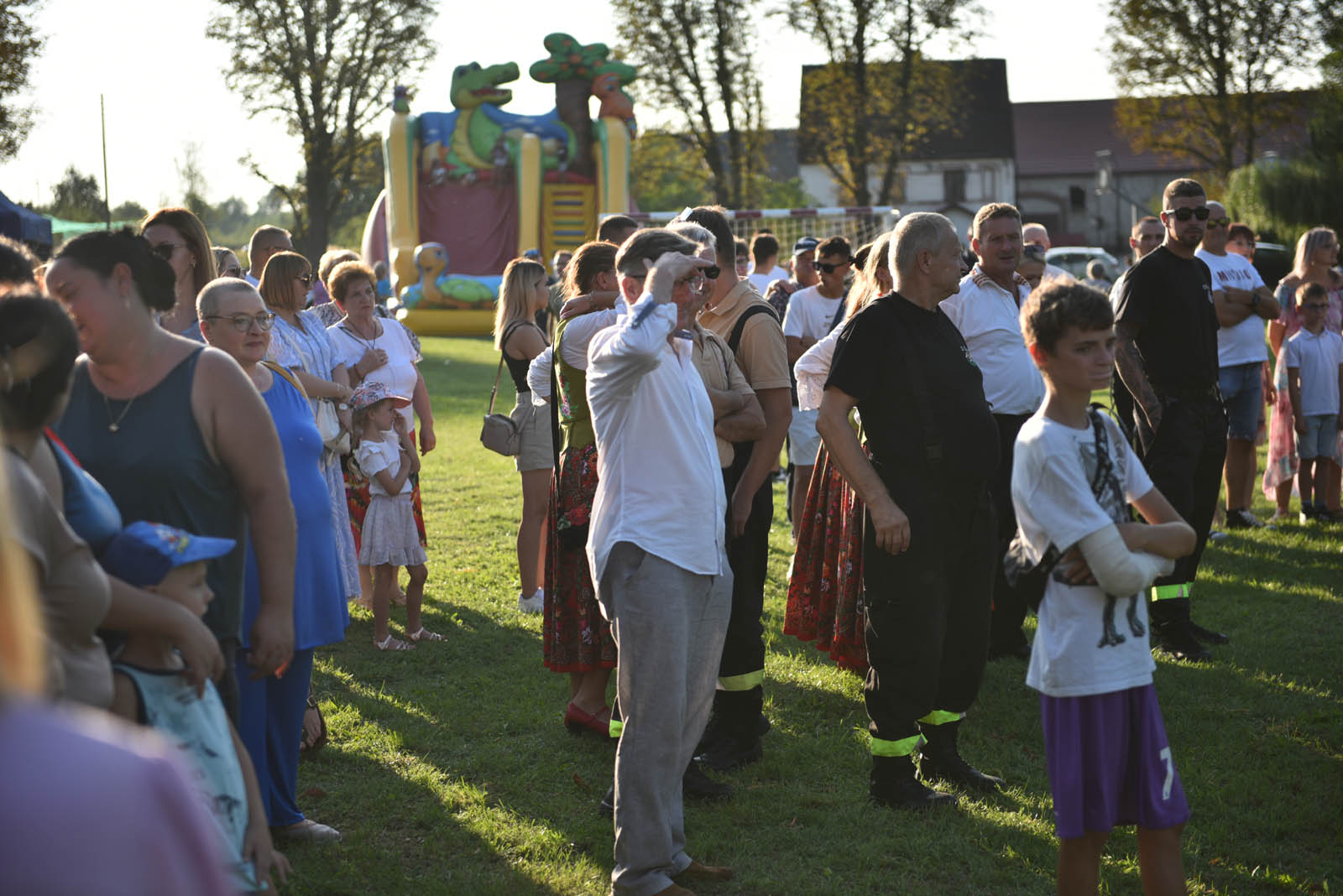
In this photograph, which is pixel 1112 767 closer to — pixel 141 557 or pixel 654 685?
pixel 654 685

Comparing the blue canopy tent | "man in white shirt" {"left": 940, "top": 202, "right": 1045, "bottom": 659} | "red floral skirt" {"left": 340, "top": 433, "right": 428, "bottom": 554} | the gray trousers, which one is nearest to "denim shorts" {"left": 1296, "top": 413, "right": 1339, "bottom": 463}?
"man in white shirt" {"left": 940, "top": 202, "right": 1045, "bottom": 659}

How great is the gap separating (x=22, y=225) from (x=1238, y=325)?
18.4 m

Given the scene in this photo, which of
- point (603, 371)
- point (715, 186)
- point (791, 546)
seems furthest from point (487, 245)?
point (603, 371)

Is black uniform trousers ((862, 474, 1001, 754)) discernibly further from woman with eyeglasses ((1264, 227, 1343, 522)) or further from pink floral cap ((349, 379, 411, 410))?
woman with eyeglasses ((1264, 227, 1343, 522))

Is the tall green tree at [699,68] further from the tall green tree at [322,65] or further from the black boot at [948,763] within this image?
the black boot at [948,763]

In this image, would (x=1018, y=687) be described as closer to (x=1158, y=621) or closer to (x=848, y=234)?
(x=1158, y=621)

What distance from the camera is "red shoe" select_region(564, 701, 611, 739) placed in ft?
17.1

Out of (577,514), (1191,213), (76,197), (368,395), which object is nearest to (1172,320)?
(1191,213)

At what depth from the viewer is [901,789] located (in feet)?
14.5

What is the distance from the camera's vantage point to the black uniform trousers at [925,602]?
165 inches

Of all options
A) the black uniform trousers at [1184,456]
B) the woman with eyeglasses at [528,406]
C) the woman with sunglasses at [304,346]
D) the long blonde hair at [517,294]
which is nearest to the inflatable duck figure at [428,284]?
the woman with eyeglasses at [528,406]

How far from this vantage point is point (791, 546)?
8.80 metres

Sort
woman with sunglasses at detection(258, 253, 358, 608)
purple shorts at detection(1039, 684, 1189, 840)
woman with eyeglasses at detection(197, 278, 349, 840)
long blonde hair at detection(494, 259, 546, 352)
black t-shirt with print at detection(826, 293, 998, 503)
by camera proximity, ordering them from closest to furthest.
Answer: purple shorts at detection(1039, 684, 1189, 840) → woman with eyeglasses at detection(197, 278, 349, 840) → black t-shirt with print at detection(826, 293, 998, 503) → woman with sunglasses at detection(258, 253, 358, 608) → long blonde hair at detection(494, 259, 546, 352)

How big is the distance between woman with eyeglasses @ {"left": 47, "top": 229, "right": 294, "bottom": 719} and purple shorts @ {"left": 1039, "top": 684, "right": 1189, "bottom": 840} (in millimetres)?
1989
